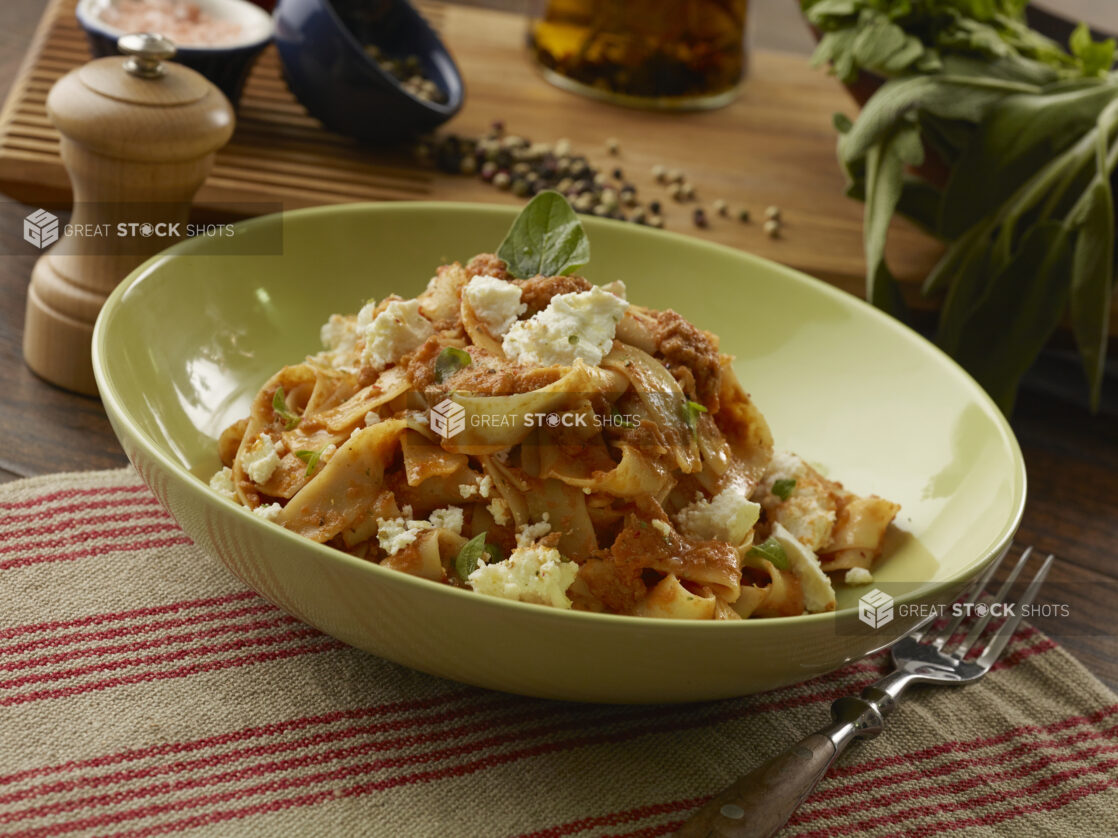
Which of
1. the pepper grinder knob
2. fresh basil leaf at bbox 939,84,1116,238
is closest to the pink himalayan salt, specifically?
the pepper grinder knob

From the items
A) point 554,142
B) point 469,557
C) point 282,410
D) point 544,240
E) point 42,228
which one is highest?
point 544,240

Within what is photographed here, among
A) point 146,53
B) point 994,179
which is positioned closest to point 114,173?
point 146,53

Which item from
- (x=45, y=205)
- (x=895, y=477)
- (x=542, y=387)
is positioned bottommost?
(x=45, y=205)

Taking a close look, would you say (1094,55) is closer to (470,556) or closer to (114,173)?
(470,556)

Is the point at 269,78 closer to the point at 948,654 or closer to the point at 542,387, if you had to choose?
the point at 542,387

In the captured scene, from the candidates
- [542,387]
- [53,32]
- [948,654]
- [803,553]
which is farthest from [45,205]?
[948,654]

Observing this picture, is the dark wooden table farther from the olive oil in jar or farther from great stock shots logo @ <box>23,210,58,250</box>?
the olive oil in jar
